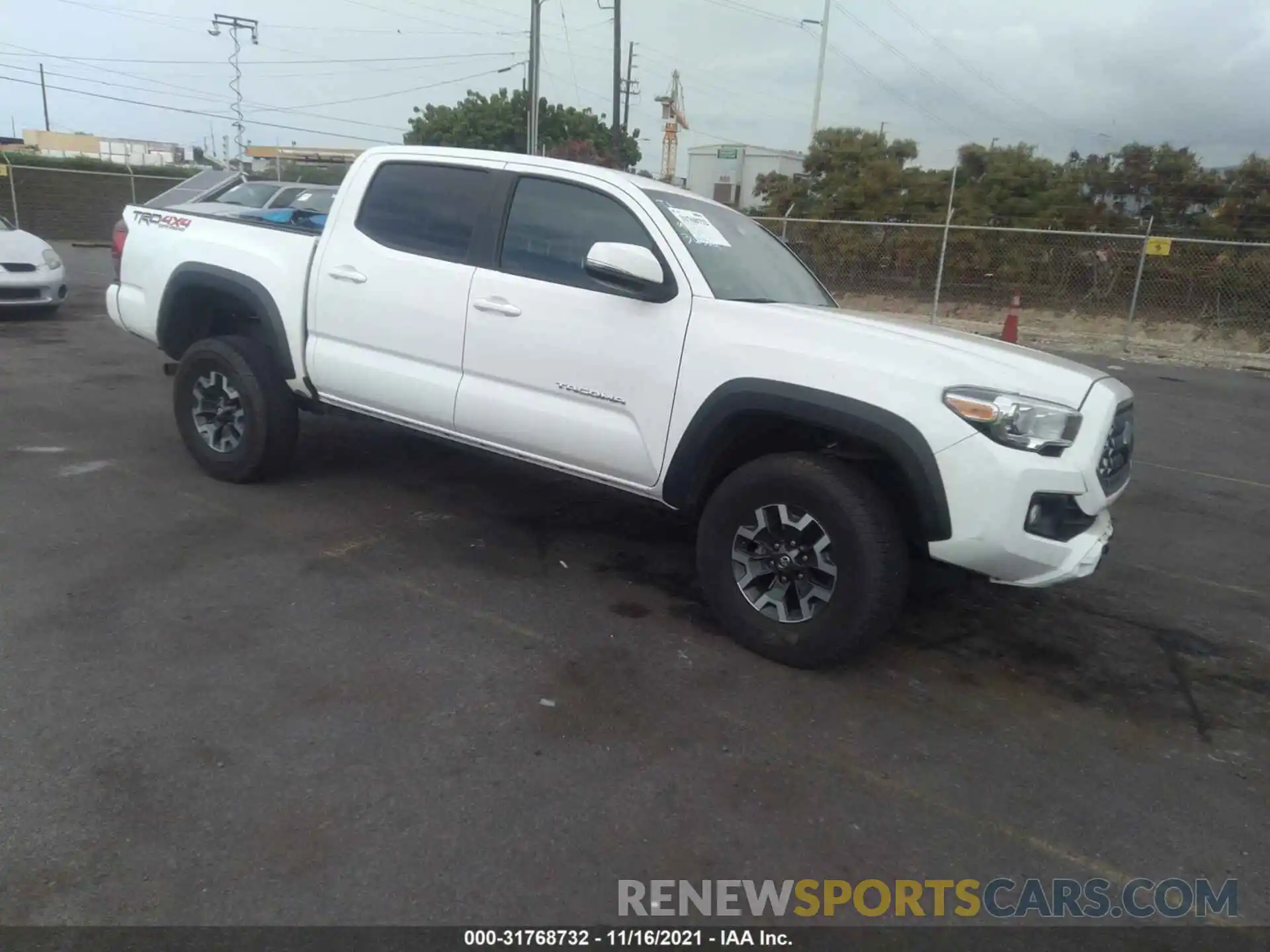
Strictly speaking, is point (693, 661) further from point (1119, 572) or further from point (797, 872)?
point (1119, 572)

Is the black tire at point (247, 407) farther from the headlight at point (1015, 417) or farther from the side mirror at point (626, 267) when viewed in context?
the headlight at point (1015, 417)

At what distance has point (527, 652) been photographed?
12.9 ft

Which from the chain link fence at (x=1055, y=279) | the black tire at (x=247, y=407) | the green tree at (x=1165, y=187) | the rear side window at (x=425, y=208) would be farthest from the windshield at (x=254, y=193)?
the green tree at (x=1165, y=187)

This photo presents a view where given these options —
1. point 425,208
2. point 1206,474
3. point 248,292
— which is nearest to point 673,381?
point 425,208

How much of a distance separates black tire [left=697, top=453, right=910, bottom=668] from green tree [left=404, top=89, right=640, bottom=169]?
116 feet

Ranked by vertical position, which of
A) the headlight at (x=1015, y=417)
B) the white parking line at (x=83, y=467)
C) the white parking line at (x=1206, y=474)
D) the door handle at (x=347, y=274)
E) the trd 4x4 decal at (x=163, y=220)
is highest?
the trd 4x4 decal at (x=163, y=220)

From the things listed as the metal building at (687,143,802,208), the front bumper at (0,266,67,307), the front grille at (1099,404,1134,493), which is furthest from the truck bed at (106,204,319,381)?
the metal building at (687,143,802,208)

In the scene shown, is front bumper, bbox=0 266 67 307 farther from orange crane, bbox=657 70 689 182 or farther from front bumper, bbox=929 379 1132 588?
orange crane, bbox=657 70 689 182

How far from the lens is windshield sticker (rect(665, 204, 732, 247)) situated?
14.7ft

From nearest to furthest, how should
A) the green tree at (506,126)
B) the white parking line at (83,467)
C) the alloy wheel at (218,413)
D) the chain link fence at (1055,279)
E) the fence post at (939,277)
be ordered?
the alloy wheel at (218,413) → the white parking line at (83,467) → the chain link fence at (1055,279) → the fence post at (939,277) → the green tree at (506,126)

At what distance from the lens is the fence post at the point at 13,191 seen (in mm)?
22875

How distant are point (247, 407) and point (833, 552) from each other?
3.47 metres

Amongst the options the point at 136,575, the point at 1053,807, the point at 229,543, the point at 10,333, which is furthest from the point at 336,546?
the point at 10,333

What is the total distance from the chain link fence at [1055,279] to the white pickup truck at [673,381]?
536 inches
